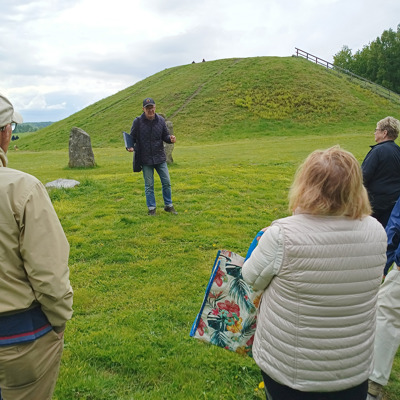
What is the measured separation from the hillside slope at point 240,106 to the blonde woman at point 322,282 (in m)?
30.5

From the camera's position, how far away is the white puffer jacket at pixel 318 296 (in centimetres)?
217

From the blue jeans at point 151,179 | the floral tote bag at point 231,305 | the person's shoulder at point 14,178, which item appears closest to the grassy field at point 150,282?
the blue jeans at point 151,179

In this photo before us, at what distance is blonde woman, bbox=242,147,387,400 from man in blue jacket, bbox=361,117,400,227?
3651 mm

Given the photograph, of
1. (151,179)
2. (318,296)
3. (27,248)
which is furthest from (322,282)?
(151,179)

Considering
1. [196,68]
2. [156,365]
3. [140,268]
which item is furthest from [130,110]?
[156,365]

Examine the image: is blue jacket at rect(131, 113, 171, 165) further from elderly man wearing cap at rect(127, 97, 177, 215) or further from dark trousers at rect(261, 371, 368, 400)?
dark trousers at rect(261, 371, 368, 400)

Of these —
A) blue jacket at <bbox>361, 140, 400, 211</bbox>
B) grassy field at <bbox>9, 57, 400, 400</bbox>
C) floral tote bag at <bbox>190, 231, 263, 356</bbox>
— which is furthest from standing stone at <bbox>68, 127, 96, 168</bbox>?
floral tote bag at <bbox>190, 231, 263, 356</bbox>

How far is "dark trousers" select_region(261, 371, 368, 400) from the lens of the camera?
2.27m

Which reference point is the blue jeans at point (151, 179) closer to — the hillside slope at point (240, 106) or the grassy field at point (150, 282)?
the grassy field at point (150, 282)

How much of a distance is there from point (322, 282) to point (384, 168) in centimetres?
407

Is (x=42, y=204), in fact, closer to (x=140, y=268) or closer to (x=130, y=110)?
(x=140, y=268)

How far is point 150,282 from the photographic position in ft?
19.1

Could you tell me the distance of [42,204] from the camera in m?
2.20

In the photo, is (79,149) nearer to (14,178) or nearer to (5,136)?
(5,136)
